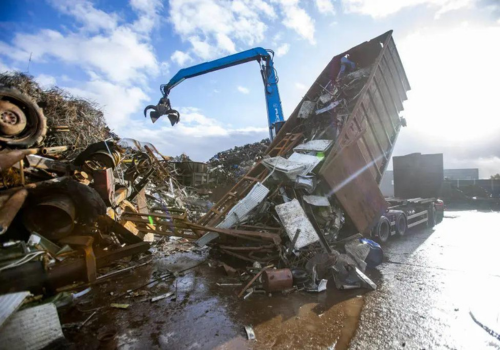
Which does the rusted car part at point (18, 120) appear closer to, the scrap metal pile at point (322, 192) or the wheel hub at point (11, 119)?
the wheel hub at point (11, 119)

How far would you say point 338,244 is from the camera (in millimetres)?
4641

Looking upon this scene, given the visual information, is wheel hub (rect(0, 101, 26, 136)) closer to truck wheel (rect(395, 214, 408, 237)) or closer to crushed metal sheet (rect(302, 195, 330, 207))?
crushed metal sheet (rect(302, 195, 330, 207))

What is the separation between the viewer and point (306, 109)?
19.2 ft

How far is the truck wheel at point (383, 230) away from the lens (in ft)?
18.6

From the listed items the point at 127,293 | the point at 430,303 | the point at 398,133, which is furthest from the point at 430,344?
the point at 398,133

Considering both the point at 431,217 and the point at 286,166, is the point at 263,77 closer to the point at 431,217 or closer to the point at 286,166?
the point at 286,166

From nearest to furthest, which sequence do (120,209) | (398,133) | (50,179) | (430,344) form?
(430,344) < (50,179) < (120,209) < (398,133)

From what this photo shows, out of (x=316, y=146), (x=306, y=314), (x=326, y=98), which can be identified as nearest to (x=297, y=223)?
(x=306, y=314)

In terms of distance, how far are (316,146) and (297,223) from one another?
1.69 meters

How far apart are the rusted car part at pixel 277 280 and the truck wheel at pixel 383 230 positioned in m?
3.23

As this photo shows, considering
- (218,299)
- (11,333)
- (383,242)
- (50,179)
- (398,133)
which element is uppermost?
(398,133)

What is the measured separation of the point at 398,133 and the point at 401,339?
5736mm

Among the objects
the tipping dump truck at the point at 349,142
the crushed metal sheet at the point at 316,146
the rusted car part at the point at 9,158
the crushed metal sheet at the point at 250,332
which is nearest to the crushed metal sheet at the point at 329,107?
the tipping dump truck at the point at 349,142

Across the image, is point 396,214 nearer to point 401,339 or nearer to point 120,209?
point 401,339
